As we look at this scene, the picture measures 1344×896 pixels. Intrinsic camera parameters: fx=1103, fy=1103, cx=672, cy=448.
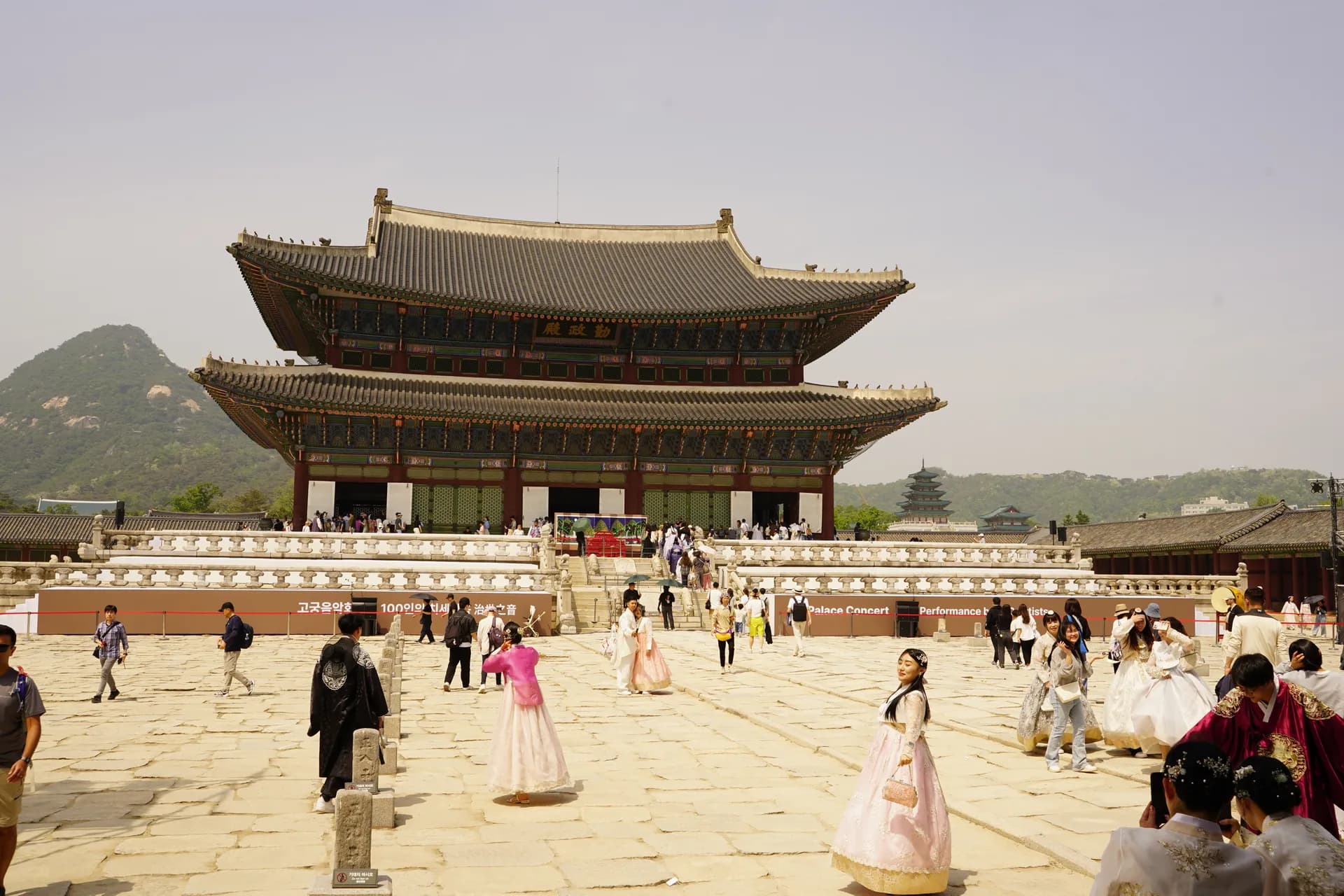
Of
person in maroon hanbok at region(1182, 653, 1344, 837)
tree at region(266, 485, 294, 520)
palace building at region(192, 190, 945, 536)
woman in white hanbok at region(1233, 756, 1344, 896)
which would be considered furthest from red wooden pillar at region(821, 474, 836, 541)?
tree at region(266, 485, 294, 520)

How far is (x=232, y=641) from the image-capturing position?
15320mm

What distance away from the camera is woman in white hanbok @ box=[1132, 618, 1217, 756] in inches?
427

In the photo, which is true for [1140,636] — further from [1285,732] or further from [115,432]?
[115,432]

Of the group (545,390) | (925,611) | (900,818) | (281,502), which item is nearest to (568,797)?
(900,818)

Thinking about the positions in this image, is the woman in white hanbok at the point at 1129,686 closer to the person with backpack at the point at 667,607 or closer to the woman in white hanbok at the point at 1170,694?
the woman in white hanbok at the point at 1170,694

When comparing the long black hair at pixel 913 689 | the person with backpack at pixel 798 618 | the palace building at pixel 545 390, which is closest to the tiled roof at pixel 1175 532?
the palace building at pixel 545 390

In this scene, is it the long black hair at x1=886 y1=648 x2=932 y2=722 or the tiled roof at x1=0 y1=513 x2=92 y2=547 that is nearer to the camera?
the long black hair at x1=886 y1=648 x2=932 y2=722

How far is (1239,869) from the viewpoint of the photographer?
3.77 m

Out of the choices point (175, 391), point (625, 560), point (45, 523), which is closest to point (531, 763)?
point (625, 560)

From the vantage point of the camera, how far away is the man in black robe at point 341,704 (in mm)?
8953

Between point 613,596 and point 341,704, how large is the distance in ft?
Answer: 67.1

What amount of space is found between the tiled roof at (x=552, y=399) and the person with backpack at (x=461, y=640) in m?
20.4

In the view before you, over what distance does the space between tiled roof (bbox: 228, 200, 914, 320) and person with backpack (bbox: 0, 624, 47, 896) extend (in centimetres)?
3148

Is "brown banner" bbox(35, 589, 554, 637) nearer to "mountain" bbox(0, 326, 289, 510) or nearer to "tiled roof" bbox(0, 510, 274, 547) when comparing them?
"tiled roof" bbox(0, 510, 274, 547)
